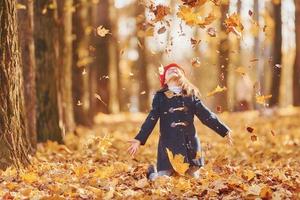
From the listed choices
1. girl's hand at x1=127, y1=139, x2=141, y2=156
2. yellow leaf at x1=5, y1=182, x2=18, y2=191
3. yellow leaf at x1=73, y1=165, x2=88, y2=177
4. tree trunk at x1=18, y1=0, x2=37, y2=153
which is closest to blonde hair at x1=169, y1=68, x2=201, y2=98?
girl's hand at x1=127, y1=139, x2=141, y2=156

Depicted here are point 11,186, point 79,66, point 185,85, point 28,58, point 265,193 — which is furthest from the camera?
point 79,66

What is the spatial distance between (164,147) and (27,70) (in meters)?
3.79

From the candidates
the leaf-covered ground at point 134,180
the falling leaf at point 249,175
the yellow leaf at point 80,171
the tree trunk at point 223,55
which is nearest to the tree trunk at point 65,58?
the tree trunk at point 223,55

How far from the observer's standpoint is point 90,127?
61.7 ft

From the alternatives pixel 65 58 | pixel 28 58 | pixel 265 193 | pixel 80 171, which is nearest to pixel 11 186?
pixel 80 171

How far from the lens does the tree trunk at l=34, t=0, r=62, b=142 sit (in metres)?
12.1

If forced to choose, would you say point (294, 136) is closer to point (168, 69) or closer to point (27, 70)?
point (27, 70)

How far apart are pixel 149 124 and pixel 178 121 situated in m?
0.33

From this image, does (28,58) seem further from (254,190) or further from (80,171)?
(254,190)

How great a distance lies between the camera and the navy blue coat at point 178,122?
7527 mm

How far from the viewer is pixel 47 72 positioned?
1222cm

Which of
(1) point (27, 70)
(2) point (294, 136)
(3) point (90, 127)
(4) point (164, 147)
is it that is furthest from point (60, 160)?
(3) point (90, 127)

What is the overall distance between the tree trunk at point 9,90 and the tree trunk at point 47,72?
4.26 metres

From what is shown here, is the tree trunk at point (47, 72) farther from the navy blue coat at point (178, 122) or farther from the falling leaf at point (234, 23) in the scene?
the falling leaf at point (234, 23)
